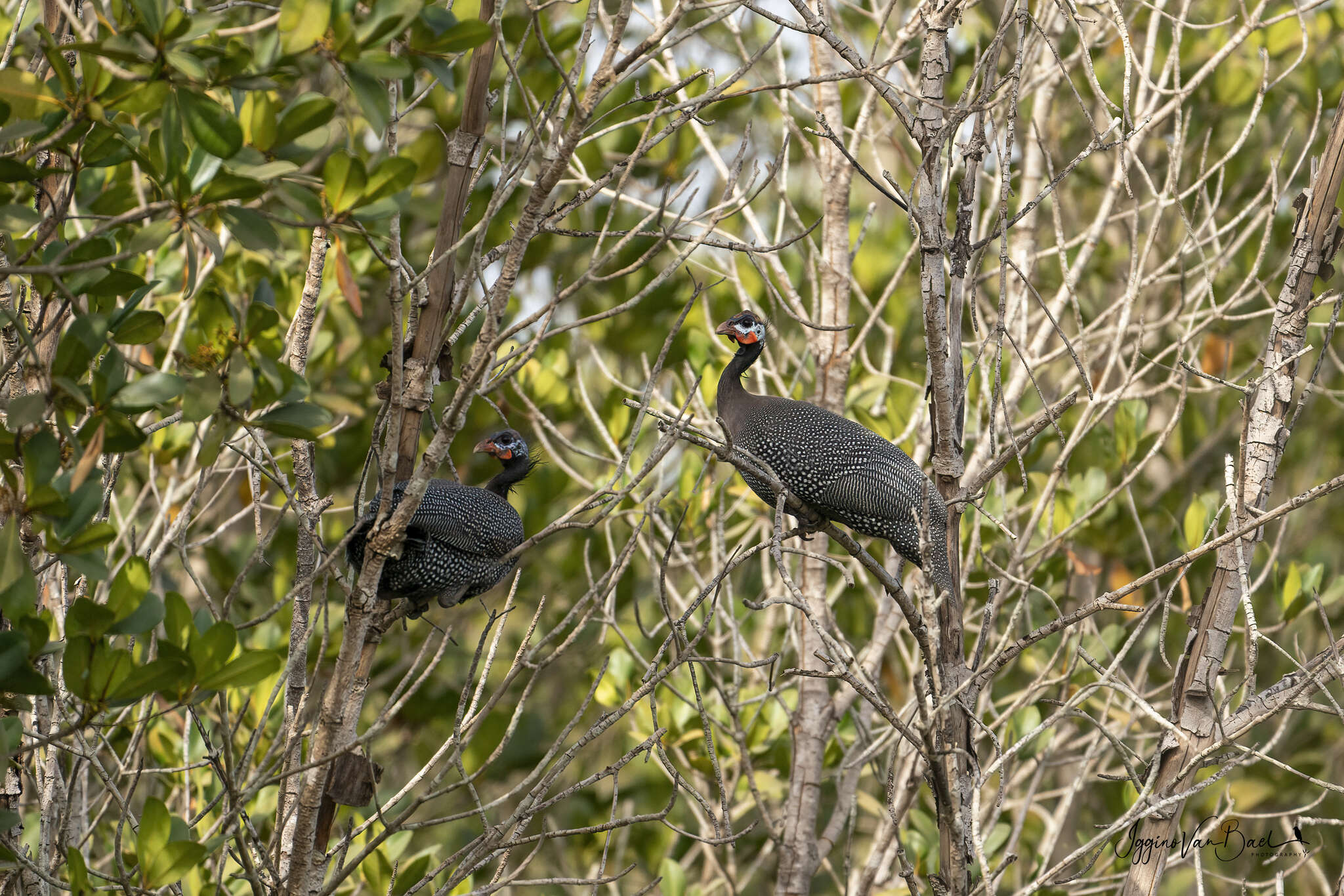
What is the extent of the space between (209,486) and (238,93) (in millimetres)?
3312

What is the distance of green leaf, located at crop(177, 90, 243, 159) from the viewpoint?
7.06 ft

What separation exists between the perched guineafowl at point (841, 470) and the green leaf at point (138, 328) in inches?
87.3

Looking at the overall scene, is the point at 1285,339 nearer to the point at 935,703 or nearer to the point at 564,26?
the point at 935,703

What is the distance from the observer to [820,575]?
5.25 meters

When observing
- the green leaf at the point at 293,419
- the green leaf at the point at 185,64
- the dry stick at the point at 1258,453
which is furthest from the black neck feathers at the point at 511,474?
the green leaf at the point at 185,64

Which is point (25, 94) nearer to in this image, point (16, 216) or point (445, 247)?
point (16, 216)

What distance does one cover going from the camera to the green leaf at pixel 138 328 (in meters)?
2.41

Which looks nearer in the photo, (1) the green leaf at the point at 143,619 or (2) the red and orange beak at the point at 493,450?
(1) the green leaf at the point at 143,619

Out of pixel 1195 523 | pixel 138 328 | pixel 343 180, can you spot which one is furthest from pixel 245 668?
pixel 1195 523

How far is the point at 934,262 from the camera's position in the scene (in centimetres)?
338

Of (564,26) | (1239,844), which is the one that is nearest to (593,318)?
(564,26)

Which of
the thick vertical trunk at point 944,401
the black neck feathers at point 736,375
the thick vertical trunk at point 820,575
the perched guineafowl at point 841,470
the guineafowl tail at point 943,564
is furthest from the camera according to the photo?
the thick vertical trunk at point 820,575

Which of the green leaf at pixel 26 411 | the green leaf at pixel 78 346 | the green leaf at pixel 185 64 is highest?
the green leaf at pixel 185 64

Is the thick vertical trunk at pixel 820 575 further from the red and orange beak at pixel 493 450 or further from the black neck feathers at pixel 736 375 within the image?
the red and orange beak at pixel 493 450
